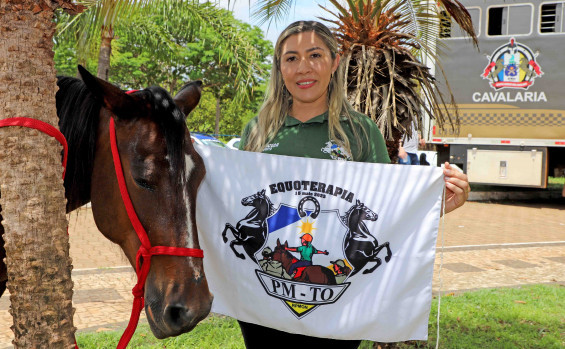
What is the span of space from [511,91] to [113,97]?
12336 millimetres

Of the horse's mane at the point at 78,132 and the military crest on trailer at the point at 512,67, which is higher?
the military crest on trailer at the point at 512,67

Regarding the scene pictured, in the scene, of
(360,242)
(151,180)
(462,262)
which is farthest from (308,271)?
(462,262)

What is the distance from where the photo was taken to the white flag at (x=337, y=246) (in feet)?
7.33

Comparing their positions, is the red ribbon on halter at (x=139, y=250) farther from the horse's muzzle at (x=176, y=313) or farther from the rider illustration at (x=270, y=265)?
the rider illustration at (x=270, y=265)

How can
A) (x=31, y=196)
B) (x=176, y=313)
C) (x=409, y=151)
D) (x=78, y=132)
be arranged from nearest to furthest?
(x=31, y=196)
(x=176, y=313)
(x=78, y=132)
(x=409, y=151)

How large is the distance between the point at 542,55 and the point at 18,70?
12991 millimetres

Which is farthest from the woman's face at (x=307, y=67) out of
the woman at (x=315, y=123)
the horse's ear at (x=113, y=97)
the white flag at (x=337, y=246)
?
the horse's ear at (x=113, y=97)

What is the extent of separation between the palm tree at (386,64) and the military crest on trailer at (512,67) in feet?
30.2

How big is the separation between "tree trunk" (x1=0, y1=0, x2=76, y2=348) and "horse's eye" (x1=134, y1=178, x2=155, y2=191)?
28cm

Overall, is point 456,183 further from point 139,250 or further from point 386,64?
point 386,64

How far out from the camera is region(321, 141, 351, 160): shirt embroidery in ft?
7.67

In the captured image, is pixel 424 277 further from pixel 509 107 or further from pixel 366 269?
pixel 509 107

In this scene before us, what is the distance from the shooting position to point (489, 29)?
12578mm

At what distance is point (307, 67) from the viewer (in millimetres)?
2328
